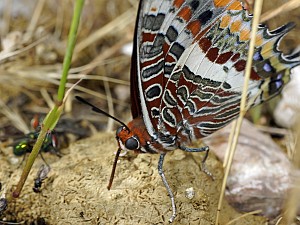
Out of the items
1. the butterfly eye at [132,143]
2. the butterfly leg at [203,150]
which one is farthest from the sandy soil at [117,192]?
the butterfly eye at [132,143]

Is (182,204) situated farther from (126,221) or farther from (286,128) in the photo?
(286,128)

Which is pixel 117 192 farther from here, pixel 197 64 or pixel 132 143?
pixel 197 64

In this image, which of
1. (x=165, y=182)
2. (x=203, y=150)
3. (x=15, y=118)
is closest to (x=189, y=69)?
(x=203, y=150)

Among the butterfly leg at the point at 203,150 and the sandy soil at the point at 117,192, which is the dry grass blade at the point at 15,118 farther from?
the butterfly leg at the point at 203,150

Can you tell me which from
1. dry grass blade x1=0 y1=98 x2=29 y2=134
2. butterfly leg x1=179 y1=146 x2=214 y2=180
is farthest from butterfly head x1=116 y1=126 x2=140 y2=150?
dry grass blade x1=0 y1=98 x2=29 y2=134

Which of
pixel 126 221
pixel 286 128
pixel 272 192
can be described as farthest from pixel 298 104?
pixel 126 221

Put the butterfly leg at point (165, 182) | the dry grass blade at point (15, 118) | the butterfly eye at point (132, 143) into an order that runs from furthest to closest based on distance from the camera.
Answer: the dry grass blade at point (15, 118)
the butterfly eye at point (132, 143)
the butterfly leg at point (165, 182)
